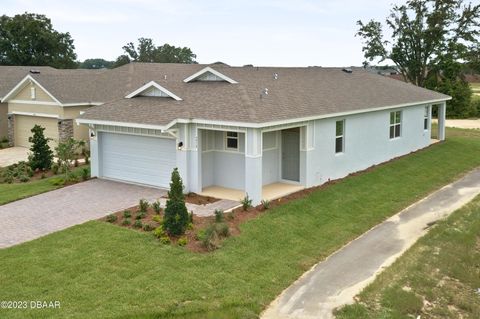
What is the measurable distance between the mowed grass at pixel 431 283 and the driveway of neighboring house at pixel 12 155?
1953cm

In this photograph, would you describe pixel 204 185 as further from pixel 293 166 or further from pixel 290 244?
pixel 290 244

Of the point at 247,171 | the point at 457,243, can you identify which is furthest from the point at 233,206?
the point at 457,243

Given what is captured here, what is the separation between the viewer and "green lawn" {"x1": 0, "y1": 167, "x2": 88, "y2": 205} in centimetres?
1782

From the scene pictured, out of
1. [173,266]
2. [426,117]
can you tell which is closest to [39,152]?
[173,266]

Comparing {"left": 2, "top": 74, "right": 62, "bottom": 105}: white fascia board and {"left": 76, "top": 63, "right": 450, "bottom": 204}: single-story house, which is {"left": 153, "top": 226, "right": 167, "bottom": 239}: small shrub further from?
{"left": 2, "top": 74, "right": 62, "bottom": 105}: white fascia board

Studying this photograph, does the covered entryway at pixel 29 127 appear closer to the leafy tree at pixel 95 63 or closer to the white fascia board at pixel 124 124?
the white fascia board at pixel 124 124

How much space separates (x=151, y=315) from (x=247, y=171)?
7590 millimetres

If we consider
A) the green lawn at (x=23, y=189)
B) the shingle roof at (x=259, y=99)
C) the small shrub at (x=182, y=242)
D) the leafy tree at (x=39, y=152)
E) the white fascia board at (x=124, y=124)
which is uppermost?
the shingle roof at (x=259, y=99)

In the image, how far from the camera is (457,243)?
47.0ft

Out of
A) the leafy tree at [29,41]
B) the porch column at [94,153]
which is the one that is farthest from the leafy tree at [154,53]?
the porch column at [94,153]

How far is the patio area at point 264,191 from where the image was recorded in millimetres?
17669

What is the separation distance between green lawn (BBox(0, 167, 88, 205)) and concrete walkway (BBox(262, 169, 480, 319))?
11.0 meters

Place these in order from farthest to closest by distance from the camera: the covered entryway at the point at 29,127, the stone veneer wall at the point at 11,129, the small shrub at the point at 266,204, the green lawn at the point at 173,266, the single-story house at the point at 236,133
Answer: the stone veneer wall at the point at 11,129 < the covered entryway at the point at 29,127 < the single-story house at the point at 236,133 < the small shrub at the point at 266,204 < the green lawn at the point at 173,266

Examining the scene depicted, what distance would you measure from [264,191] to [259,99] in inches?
130
